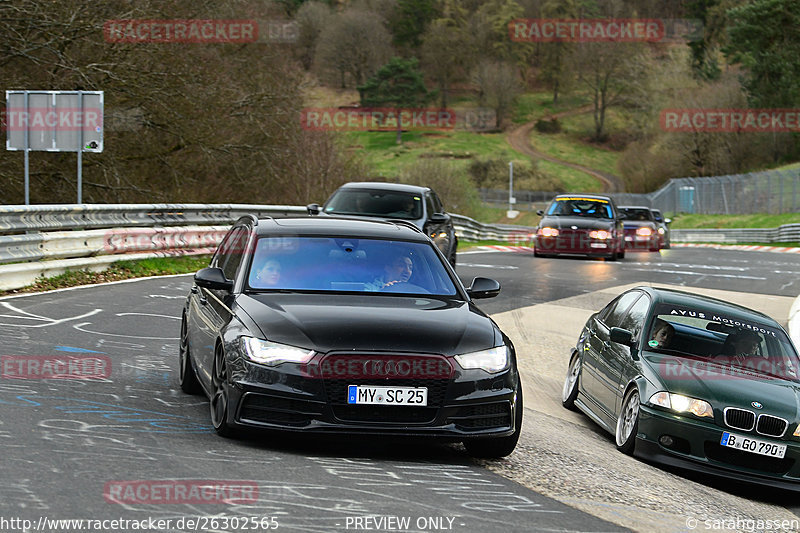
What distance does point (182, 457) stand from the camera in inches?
240

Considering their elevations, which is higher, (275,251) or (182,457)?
(275,251)

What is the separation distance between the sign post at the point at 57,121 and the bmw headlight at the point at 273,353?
13279mm

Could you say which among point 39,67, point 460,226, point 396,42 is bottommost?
point 460,226

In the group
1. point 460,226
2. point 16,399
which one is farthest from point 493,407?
point 460,226

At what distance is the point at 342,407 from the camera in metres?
6.46

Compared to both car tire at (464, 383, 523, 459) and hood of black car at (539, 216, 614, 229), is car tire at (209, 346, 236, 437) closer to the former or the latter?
car tire at (464, 383, 523, 459)

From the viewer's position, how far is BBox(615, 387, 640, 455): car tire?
9000mm

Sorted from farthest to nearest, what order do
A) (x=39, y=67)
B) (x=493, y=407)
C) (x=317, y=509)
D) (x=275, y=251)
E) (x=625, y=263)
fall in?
(x=625, y=263) → (x=39, y=67) → (x=275, y=251) → (x=493, y=407) → (x=317, y=509)

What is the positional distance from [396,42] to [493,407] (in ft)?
519

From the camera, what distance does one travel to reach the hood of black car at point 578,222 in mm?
27453

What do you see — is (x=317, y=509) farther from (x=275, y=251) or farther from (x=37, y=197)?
(x=37, y=197)

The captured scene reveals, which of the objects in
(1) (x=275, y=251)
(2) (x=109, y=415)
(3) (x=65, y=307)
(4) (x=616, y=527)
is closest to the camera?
(4) (x=616, y=527)
